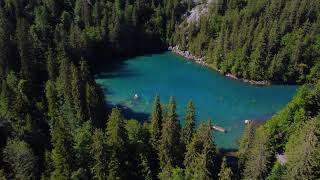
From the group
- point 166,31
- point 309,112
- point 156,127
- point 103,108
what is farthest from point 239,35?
point 156,127

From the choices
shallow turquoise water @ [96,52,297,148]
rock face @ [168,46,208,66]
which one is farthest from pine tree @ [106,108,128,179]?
rock face @ [168,46,208,66]

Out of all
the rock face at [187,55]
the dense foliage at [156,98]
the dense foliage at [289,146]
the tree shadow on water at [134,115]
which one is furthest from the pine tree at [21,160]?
the rock face at [187,55]

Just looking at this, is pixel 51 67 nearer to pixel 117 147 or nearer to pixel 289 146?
pixel 117 147

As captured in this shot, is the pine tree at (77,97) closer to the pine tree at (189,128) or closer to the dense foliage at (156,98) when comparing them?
the dense foliage at (156,98)

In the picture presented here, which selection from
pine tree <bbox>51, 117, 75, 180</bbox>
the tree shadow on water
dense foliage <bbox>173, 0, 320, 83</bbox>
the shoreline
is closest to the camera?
pine tree <bbox>51, 117, 75, 180</bbox>

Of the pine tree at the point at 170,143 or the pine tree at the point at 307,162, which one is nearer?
the pine tree at the point at 307,162

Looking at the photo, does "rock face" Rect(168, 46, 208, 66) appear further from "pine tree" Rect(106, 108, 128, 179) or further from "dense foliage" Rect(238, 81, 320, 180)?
"pine tree" Rect(106, 108, 128, 179)

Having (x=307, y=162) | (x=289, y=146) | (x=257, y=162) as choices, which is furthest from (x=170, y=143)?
(x=289, y=146)
